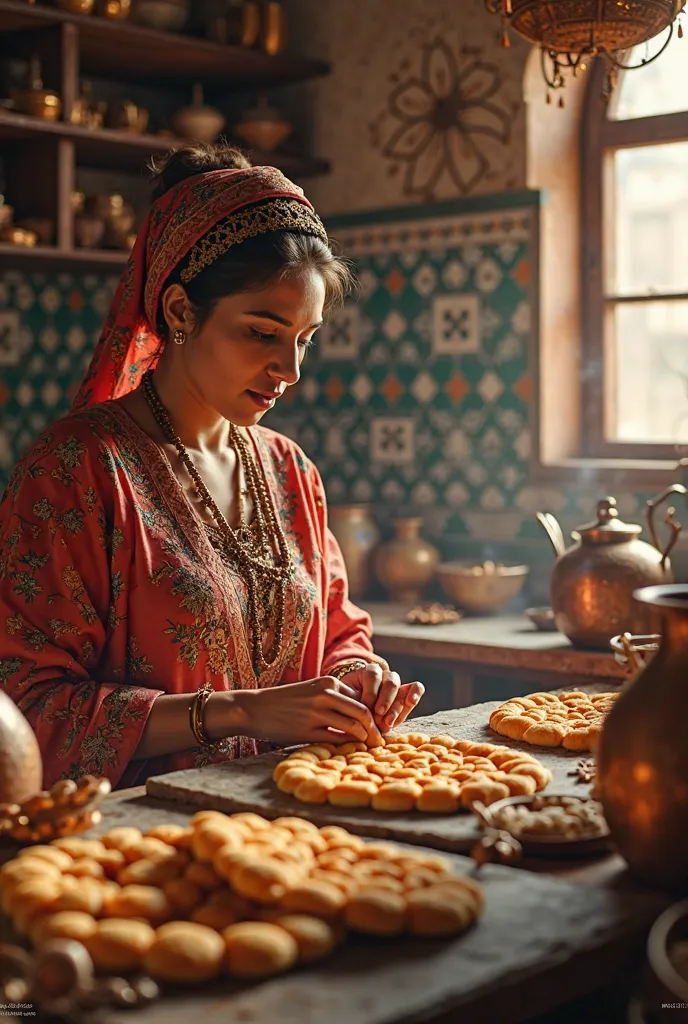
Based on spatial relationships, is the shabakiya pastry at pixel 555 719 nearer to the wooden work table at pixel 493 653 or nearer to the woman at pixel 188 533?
the woman at pixel 188 533

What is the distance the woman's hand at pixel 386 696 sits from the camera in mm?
2207

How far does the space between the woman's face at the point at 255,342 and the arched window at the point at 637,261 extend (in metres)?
2.27

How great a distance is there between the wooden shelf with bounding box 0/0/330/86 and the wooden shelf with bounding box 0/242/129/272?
73 centimetres

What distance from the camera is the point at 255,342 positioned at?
2.38 metres

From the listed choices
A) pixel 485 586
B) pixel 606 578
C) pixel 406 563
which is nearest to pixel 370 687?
pixel 606 578

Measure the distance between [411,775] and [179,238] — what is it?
3.56ft

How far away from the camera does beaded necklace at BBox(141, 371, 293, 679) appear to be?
2443 mm

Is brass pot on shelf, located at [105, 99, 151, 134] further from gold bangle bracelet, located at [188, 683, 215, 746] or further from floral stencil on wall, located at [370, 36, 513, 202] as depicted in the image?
gold bangle bracelet, located at [188, 683, 215, 746]

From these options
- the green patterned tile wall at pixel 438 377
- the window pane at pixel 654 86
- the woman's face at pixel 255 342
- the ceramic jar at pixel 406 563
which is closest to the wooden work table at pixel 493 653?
the ceramic jar at pixel 406 563

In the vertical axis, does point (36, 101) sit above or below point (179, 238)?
above

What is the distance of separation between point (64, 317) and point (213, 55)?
111 centimetres

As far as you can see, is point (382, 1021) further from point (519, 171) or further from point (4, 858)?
point (519, 171)

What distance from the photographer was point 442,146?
4.75 metres

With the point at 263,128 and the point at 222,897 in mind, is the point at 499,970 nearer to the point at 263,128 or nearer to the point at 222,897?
the point at 222,897
